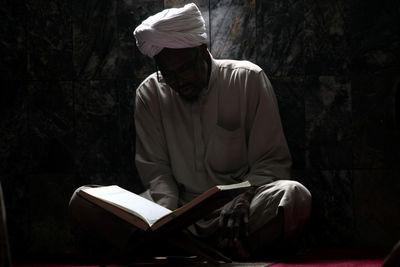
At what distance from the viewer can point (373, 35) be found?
446cm

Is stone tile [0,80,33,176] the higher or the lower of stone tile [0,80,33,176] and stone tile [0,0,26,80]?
the lower

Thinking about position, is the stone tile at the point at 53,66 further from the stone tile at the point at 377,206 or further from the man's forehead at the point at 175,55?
the stone tile at the point at 377,206

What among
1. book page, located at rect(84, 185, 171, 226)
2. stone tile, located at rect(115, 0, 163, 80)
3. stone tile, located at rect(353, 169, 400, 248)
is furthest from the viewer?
stone tile, located at rect(115, 0, 163, 80)

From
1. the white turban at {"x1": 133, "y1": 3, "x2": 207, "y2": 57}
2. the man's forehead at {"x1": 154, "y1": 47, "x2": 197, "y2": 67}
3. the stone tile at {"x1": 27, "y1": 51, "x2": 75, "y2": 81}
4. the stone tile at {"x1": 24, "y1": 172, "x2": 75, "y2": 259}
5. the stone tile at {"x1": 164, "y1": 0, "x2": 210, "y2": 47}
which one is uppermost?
the stone tile at {"x1": 164, "y1": 0, "x2": 210, "y2": 47}

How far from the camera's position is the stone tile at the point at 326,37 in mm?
4477

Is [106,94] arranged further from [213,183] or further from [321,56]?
[321,56]

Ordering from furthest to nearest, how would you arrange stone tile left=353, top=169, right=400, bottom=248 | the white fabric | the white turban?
stone tile left=353, top=169, right=400, bottom=248, the white fabric, the white turban

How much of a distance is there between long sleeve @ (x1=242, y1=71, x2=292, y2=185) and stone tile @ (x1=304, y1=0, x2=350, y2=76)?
Result: 633 mm

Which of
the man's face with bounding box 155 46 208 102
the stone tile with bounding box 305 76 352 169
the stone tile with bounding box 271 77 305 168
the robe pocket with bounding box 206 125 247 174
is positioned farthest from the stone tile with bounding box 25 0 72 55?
the stone tile with bounding box 305 76 352 169

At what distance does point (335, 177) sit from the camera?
448cm

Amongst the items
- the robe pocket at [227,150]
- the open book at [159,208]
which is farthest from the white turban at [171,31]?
the open book at [159,208]

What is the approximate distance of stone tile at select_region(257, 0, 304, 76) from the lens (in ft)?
14.8

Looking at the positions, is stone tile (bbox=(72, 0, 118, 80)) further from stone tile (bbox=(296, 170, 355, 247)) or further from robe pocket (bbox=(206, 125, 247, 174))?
stone tile (bbox=(296, 170, 355, 247))

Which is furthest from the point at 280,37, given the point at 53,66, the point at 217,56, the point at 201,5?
the point at 53,66
